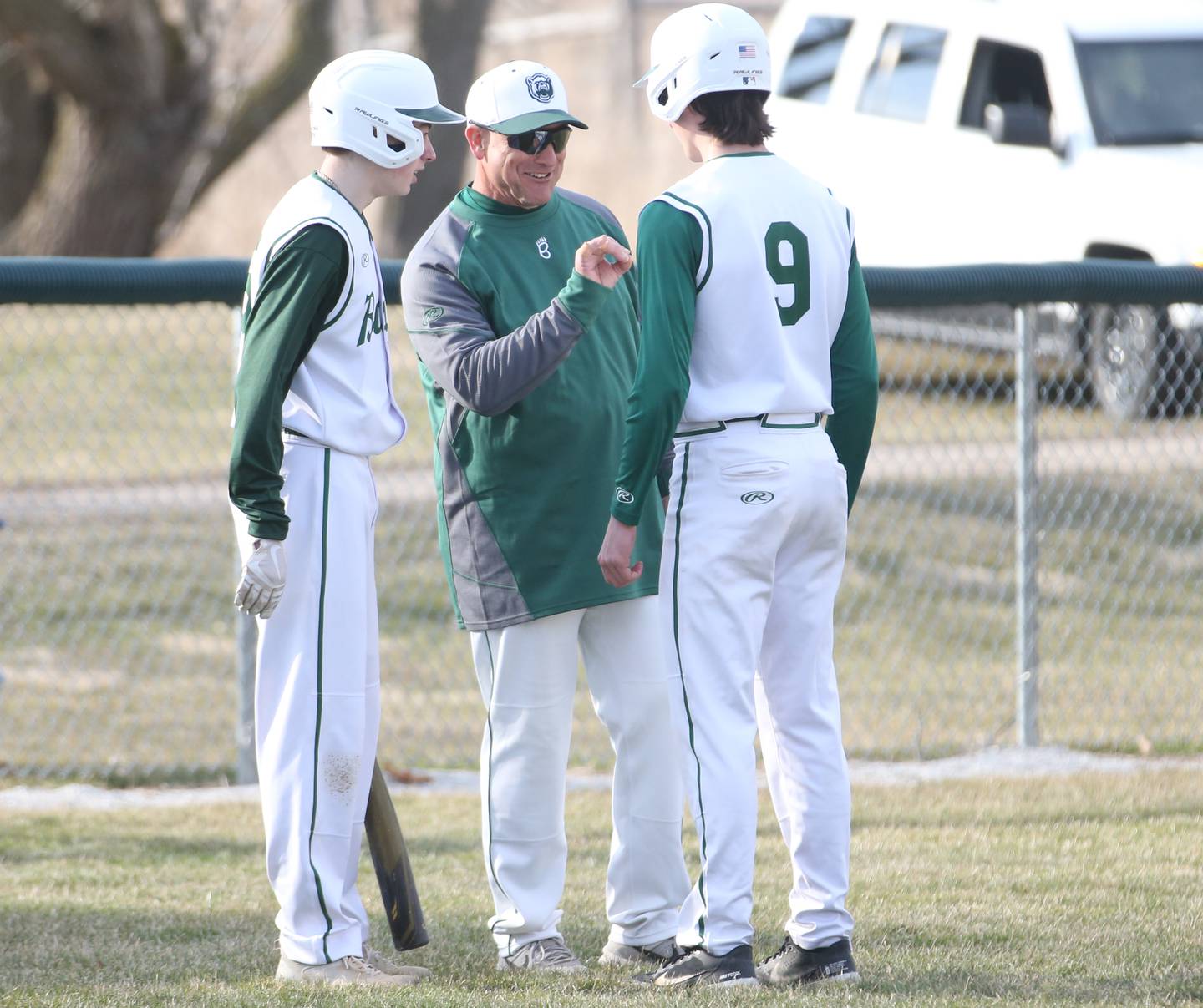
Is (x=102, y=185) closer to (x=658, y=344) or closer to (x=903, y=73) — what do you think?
(x=903, y=73)

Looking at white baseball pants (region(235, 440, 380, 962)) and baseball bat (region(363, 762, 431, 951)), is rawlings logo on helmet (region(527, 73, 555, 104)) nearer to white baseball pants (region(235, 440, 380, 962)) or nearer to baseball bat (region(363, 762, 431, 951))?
white baseball pants (region(235, 440, 380, 962))

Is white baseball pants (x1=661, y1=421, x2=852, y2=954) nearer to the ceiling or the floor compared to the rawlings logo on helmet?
nearer to the floor

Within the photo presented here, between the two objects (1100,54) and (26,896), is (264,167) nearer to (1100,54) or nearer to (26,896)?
(1100,54)

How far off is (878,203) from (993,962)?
343 inches

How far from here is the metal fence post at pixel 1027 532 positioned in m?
6.56

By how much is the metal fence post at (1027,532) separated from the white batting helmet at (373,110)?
127 inches

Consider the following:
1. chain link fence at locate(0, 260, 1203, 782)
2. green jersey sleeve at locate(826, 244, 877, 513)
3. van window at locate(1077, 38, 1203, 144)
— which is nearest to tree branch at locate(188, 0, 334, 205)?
chain link fence at locate(0, 260, 1203, 782)

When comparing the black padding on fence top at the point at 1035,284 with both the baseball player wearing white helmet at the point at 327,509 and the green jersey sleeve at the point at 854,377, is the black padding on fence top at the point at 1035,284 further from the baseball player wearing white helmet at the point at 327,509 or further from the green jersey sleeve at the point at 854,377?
the baseball player wearing white helmet at the point at 327,509

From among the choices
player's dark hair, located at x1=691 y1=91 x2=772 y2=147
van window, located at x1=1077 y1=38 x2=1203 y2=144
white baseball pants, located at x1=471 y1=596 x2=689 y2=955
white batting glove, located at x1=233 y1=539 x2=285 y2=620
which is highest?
van window, located at x1=1077 y1=38 x2=1203 y2=144

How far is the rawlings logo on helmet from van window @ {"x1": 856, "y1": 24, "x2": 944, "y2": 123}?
851cm

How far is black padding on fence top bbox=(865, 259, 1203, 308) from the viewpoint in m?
6.38

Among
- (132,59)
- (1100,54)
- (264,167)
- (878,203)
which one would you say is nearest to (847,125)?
(878,203)

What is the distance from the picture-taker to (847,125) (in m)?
12.5

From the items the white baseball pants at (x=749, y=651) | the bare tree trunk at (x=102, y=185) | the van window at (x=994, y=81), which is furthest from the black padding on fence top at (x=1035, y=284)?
the bare tree trunk at (x=102, y=185)
